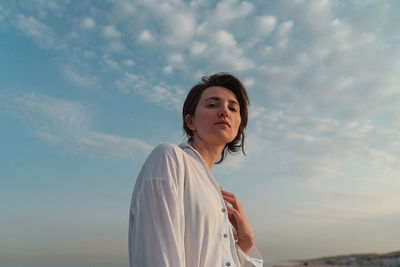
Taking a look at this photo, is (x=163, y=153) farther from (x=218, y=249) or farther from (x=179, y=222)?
(x=218, y=249)

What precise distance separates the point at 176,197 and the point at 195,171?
461 millimetres

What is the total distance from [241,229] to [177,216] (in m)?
1.10

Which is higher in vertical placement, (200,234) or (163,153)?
(163,153)

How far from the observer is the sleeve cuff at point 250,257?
3.13m

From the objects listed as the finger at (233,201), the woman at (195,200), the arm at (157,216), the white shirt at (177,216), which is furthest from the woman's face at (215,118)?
the arm at (157,216)

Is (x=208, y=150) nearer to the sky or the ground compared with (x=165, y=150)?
nearer to the sky

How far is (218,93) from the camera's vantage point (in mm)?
3361

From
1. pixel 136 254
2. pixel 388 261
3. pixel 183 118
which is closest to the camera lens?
pixel 136 254

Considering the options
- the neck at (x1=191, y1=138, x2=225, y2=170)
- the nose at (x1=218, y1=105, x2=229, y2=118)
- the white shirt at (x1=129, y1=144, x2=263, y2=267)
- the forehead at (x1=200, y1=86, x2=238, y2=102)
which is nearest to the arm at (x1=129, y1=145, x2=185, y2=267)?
the white shirt at (x1=129, y1=144, x2=263, y2=267)

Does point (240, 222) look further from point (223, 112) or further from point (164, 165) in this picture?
point (164, 165)

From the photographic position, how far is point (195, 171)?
2.76m

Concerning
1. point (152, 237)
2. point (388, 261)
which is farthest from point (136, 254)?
point (388, 261)

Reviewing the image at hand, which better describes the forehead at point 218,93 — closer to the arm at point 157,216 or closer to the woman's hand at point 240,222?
the woman's hand at point 240,222

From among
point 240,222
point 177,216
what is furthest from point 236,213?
point 177,216
